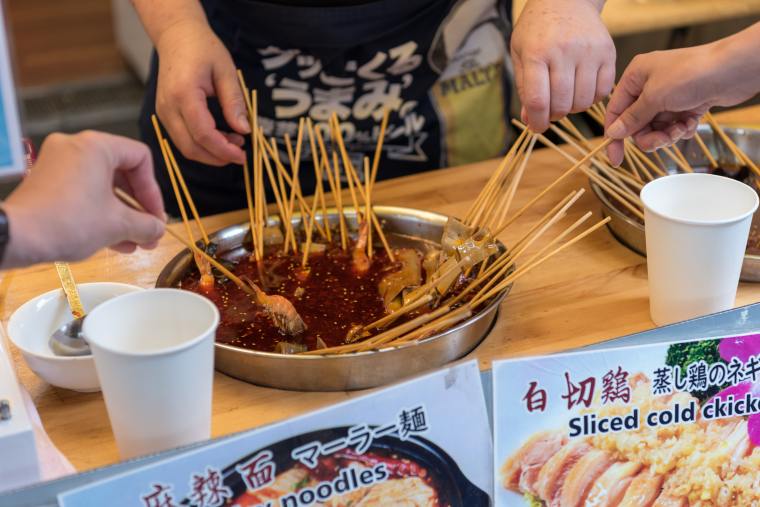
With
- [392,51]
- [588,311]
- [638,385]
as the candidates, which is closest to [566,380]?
[638,385]

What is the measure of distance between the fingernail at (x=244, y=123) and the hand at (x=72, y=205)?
545 millimetres

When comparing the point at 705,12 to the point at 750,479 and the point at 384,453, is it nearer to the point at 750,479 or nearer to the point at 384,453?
the point at 750,479

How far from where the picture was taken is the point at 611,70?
157 centimetres

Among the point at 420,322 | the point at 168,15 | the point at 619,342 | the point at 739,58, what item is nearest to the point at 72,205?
the point at 420,322

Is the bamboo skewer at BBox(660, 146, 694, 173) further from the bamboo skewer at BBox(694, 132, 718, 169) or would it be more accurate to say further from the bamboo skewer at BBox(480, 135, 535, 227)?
the bamboo skewer at BBox(480, 135, 535, 227)

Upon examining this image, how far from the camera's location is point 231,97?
1.70 metres

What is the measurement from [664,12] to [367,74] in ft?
4.95

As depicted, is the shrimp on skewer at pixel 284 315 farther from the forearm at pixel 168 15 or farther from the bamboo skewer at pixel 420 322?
the forearm at pixel 168 15

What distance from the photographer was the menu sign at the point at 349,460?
1.10 m

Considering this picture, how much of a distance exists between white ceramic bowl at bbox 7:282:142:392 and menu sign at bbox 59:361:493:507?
0.23 meters

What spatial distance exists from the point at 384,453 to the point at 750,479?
64 cm

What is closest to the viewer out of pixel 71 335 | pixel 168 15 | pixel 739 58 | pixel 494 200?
pixel 71 335

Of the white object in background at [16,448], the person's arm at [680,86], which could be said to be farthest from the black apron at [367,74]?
the white object in background at [16,448]

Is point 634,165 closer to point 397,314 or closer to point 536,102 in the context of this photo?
point 536,102
